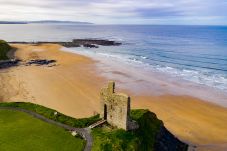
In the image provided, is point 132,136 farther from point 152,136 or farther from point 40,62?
point 40,62

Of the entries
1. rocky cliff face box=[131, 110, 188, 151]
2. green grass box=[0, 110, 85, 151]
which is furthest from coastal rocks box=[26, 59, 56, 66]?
rocky cliff face box=[131, 110, 188, 151]

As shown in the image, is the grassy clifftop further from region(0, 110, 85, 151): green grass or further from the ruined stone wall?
region(0, 110, 85, 151): green grass

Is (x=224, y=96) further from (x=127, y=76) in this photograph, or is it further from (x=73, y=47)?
(x=73, y=47)

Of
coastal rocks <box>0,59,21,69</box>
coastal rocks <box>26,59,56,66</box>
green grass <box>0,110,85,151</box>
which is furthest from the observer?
coastal rocks <box>26,59,56,66</box>

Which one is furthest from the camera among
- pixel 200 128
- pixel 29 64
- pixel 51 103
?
pixel 29 64

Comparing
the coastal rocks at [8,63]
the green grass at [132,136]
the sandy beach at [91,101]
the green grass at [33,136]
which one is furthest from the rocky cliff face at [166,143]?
the coastal rocks at [8,63]

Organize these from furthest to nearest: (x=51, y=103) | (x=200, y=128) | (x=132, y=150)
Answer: (x=51, y=103) < (x=200, y=128) < (x=132, y=150)

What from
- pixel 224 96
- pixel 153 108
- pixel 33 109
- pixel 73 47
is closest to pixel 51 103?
pixel 33 109
